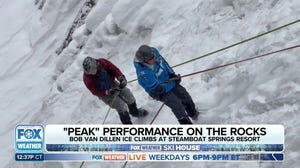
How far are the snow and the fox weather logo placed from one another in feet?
3.53

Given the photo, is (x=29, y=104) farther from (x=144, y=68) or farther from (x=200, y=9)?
(x=144, y=68)

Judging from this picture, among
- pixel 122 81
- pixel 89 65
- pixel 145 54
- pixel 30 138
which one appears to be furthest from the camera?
pixel 30 138

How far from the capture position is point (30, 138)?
29.0ft

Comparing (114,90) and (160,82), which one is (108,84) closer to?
(114,90)

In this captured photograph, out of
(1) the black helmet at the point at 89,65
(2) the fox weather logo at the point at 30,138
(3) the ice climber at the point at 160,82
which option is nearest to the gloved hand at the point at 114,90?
(1) the black helmet at the point at 89,65

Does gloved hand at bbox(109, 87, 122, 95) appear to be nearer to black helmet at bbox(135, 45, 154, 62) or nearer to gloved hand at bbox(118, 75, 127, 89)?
Result: gloved hand at bbox(118, 75, 127, 89)

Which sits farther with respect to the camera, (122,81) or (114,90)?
(114,90)

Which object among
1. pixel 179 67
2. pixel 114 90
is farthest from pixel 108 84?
pixel 179 67

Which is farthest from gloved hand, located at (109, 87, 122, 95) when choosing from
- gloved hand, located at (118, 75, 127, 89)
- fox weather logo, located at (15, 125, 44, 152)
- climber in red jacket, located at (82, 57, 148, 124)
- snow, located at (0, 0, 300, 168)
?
fox weather logo, located at (15, 125, 44, 152)

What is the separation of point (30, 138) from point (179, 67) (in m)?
3.09

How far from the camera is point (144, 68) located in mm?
7367

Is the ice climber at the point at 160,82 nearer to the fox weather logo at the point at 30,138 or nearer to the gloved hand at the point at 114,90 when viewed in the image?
the gloved hand at the point at 114,90

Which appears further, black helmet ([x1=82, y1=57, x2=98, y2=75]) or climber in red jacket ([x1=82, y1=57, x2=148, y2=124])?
climber in red jacket ([x1=82, y1=57, x2=148, y2=124])

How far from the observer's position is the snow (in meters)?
7.25
